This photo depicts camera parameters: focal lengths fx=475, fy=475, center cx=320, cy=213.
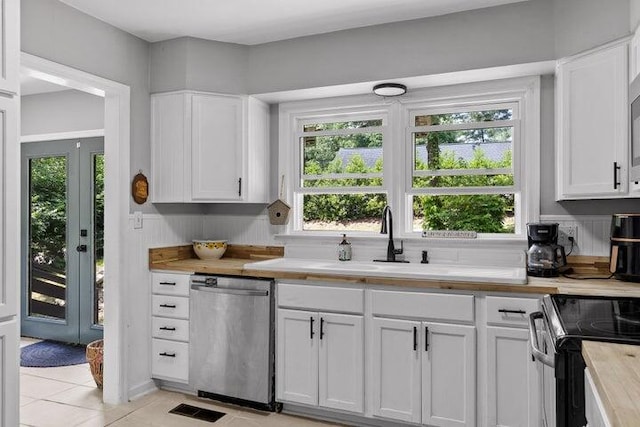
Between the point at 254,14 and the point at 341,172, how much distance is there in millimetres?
1263

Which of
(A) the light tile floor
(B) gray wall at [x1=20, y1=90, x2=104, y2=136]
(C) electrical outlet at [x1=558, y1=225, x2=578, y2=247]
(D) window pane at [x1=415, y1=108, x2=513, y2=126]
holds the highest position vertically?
(B) gray wall at [x1=20, y1=90, x2=104, y2=136]

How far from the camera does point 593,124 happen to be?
246cm

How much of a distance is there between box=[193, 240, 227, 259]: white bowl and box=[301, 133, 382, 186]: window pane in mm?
879

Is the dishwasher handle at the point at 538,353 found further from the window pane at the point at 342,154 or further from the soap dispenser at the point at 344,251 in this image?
the window pane at the point at 342,154

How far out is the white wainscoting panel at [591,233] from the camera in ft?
9.18

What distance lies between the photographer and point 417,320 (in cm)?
258

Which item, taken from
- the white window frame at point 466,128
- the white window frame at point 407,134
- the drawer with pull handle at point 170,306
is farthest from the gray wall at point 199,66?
the drawer with pull handle at point 170,306

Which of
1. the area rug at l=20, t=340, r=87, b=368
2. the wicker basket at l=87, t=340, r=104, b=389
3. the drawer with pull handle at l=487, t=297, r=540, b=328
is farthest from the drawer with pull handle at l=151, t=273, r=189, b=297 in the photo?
the drawer with pull handle at l=487, t=297, r=540, b=328

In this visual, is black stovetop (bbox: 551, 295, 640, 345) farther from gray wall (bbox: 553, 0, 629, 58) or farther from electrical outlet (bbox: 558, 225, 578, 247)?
gray wall (bbox: 553, 0, 629, 58)

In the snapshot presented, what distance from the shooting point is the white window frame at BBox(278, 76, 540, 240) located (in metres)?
2.99

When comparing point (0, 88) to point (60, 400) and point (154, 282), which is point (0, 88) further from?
point (60, 400)

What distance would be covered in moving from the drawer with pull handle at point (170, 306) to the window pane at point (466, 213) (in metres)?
1.68

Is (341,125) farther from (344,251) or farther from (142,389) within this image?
(142,389)

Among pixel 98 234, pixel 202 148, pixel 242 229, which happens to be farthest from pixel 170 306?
pixel 98 234
